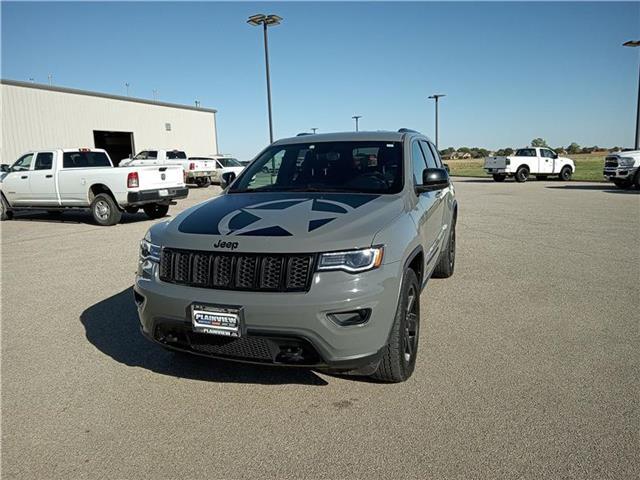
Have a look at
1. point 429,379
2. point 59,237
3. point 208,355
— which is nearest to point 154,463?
point 208,355

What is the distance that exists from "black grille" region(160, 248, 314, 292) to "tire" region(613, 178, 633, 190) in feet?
68.5

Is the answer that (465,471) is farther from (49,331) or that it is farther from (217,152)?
(217,152)

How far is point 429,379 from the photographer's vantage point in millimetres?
3412

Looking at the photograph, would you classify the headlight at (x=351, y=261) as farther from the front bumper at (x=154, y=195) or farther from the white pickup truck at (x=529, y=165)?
the white pickup truck at (x=529, y=165)

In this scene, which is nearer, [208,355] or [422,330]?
[208,355]

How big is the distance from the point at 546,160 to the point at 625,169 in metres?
8.98

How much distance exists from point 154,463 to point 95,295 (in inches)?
143

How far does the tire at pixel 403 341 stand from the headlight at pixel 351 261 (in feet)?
1.12

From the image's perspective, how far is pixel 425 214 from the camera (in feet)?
13.5

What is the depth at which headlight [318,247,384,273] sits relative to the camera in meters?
2.81

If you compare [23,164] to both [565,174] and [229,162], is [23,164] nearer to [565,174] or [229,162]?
[229,162]

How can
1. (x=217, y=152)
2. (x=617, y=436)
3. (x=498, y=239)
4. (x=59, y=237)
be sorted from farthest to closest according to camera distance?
(x=217, y=152) < (x=59, y=237) < (x=498, y=239) < (x=617, y=436)

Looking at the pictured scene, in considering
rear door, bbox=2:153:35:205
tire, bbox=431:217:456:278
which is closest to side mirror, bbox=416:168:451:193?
tire, bbox=431:217:456:278

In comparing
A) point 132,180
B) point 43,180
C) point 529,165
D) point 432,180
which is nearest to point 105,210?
point 132,180
